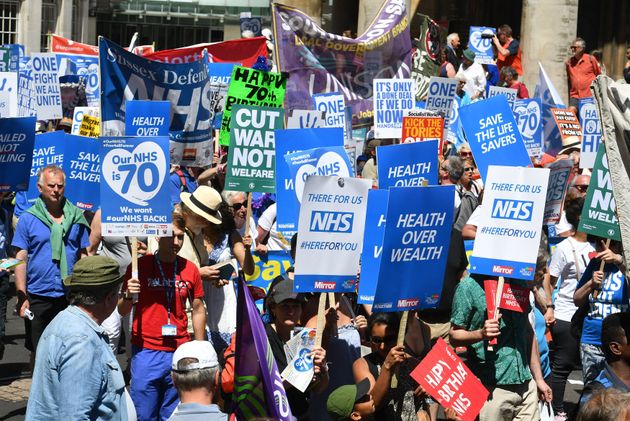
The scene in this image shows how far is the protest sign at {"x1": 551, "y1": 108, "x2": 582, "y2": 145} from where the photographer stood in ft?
54.1

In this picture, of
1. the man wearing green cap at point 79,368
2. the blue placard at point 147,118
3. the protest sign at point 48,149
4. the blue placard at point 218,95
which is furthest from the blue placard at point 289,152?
the blue placard at point 218,95

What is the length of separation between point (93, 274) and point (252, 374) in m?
0.90

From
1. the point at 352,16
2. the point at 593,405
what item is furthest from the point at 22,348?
the point at 352,16

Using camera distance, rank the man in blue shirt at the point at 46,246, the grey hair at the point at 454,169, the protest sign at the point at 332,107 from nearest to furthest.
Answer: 1. the man in blue shirt at the point at 46,246
2. the grey hair at the point at 454,169
3. the protest sign at the point at 332,107

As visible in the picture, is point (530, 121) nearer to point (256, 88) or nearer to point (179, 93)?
point (256, 88)

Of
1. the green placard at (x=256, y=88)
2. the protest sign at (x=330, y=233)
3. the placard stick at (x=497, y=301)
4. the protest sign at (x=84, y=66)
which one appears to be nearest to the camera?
the protest sign at (x=330, y=233)

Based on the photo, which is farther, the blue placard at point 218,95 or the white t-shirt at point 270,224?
the blue placard at point 218,95

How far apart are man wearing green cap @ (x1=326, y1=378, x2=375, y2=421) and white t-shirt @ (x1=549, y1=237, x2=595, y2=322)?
398cm

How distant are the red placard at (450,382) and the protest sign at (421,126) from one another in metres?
6.40

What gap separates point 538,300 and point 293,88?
4.29m

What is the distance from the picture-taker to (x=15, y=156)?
11406mm

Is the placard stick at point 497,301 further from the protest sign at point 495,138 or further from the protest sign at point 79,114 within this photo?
the protest sign at point 79,114

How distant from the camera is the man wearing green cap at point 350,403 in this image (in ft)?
23.6

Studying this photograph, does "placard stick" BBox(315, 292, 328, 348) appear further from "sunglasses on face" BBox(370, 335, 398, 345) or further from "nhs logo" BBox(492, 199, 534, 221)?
"nhs logo" BBox(492, 199, 534, 221)
